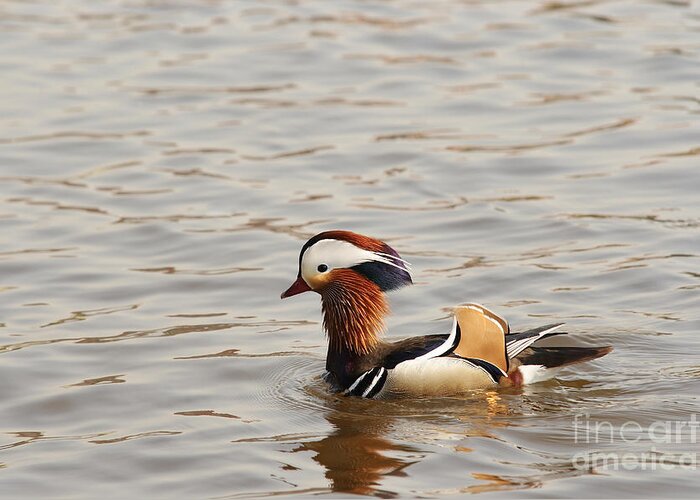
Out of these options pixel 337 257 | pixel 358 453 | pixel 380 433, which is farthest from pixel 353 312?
pixel 358 453

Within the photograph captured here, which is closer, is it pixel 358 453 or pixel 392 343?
pixel 358 453

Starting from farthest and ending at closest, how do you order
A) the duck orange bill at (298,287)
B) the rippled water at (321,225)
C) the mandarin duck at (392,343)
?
the duck orange bill at (298,287) → the mandarin duck at (392,343) → the rippled water at (321,225)

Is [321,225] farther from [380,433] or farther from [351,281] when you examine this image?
[380,433]

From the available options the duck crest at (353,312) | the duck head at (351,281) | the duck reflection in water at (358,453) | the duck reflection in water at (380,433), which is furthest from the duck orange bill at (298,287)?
the duck reflection in water at (358,453)

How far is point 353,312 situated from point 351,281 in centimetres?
20

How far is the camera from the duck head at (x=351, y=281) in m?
9.11

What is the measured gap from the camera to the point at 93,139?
14.9 meters

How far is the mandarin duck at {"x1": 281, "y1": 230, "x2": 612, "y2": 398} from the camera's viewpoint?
348 inches

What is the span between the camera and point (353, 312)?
9250 millimetres

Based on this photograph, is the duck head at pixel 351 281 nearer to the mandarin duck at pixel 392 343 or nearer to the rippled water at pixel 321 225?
the mandarin duck at pixel 392 343

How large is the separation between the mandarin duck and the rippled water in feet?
0.46

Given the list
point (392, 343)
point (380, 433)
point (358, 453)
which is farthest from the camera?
point (392, 343)

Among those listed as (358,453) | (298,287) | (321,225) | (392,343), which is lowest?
(358,453)

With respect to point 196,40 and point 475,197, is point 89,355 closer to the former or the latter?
point 475,197
